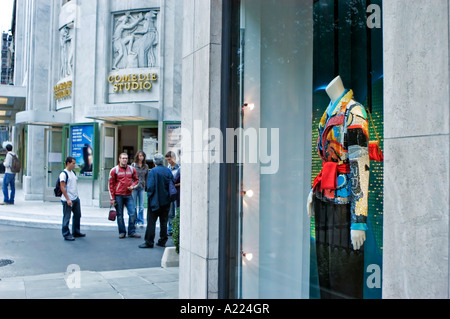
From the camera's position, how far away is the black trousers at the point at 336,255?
326 cm

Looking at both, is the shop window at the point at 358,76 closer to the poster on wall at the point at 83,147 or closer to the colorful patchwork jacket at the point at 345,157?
the colorful patchwork jacket at the point at 345,157

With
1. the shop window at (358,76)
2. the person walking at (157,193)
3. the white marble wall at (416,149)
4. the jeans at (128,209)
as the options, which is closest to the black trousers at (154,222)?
the person walking at (157,193)

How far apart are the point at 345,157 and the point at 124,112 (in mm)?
11824

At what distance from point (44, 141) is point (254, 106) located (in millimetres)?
16040

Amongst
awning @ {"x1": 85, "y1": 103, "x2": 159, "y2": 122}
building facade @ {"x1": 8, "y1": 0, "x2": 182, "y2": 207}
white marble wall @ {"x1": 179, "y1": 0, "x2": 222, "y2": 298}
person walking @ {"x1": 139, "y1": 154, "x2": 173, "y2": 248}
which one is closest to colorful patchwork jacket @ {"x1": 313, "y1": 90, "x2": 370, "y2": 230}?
white marble wall @ {"x1": 179, "y1": 0, "x2": 222, "y2": 298}

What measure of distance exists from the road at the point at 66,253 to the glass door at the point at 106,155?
438 centimetres

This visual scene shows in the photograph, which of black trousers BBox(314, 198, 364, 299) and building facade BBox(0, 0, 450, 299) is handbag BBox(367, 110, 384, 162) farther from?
black trousers BBox(314, 198, 364, 299)

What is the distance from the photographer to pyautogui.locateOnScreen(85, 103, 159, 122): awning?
14359 mm

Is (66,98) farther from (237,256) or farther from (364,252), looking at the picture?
(364,252)

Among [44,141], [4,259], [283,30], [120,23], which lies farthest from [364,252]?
[44,141]

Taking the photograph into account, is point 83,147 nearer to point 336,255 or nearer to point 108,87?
point 108,87

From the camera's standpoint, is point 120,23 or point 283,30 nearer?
point 283,30
